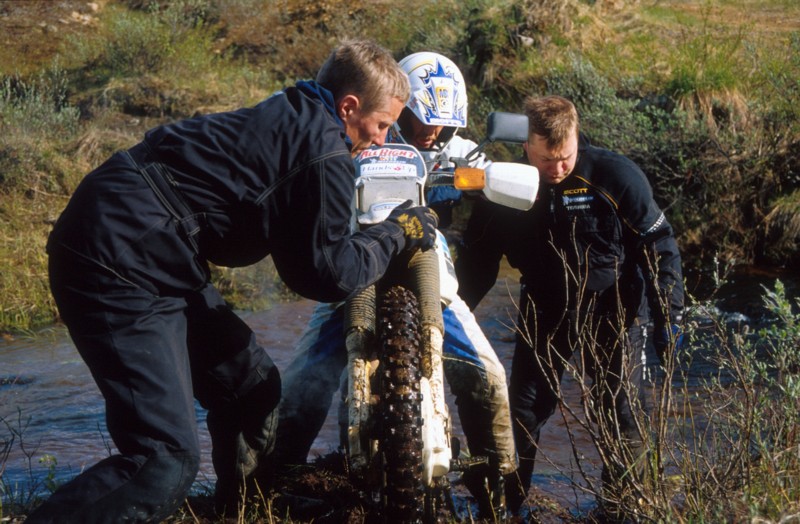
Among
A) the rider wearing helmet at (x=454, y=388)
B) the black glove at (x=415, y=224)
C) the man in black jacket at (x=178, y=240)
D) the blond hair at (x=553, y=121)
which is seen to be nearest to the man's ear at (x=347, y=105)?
the man in black jacket at (x=178, y=240)

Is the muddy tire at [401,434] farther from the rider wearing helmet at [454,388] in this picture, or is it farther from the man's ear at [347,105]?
the man's ear at [347,105]

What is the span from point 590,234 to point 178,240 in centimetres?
217

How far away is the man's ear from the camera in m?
3.24

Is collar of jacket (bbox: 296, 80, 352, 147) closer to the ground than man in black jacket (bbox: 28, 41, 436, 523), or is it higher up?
higher up

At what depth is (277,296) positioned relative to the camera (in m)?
8.94

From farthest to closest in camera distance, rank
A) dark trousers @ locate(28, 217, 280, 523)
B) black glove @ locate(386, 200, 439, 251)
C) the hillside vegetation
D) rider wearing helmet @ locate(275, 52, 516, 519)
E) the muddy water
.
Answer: the hillside vegetation → the muddy water → rider wearing helmet @ locate(275, 52, 516, 519) → black glove @ locate(386, 200, 439, 251) → dark trousers @ locate(28, 217, 280, 523)

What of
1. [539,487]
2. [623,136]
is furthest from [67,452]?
[623,136]

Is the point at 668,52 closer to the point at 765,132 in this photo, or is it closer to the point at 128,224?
the point at 765,132

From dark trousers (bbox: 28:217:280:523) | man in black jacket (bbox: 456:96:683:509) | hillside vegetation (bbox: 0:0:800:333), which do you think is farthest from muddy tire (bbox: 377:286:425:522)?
hillside vegetation (bbox: 0:0:800:333)

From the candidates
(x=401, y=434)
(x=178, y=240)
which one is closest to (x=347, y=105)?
(x=178, y=240)

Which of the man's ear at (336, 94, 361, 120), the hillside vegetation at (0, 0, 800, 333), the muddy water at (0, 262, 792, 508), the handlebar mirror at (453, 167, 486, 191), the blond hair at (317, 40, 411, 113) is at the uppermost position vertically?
the blond hair at (317, 40, 411, 113)

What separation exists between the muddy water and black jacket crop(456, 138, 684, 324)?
26cm

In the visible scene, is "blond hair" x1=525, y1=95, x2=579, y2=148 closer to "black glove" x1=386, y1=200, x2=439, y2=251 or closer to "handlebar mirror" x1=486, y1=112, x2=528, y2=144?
"handlebar mirror" x1=486, y1=112, x2=528, y2=144

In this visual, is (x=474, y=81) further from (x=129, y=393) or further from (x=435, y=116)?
(x=129, y=393)
